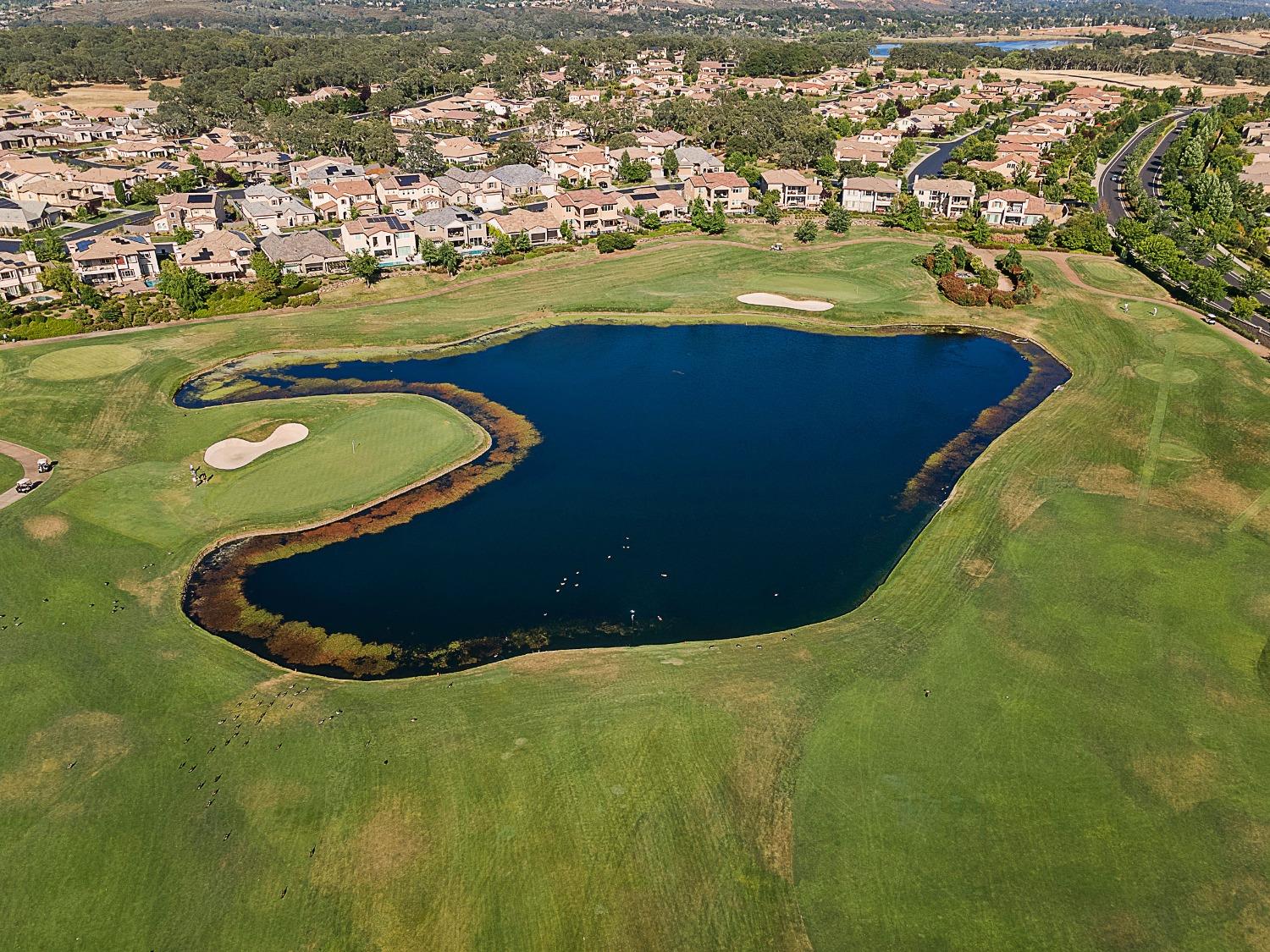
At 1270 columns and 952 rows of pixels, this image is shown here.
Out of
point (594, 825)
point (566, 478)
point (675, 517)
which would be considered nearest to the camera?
point (594, 825)

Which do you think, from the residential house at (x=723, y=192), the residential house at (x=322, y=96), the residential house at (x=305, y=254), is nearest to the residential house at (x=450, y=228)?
the residential house at (x=305, y=254)

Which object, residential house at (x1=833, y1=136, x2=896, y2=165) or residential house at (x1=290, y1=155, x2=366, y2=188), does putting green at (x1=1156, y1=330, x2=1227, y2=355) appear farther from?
residential house at (x1=290, y1=155, x2=366, y2=188)

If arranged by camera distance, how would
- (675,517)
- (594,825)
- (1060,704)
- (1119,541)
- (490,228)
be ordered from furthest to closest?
(490,228), (675,517), (1119,541), (1060,704), (594,825)

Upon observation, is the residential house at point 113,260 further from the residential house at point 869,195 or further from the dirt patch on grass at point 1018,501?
the dirt patch on grass at point 1018,501

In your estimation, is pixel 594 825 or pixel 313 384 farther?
pixel 313 384

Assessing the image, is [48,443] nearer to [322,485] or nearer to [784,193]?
[322,485]

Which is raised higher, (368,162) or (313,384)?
(368,162)

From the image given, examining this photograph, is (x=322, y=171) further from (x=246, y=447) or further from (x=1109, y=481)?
(x=1109, y=481)

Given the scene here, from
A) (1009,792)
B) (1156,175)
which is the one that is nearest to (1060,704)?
(1009,792)
